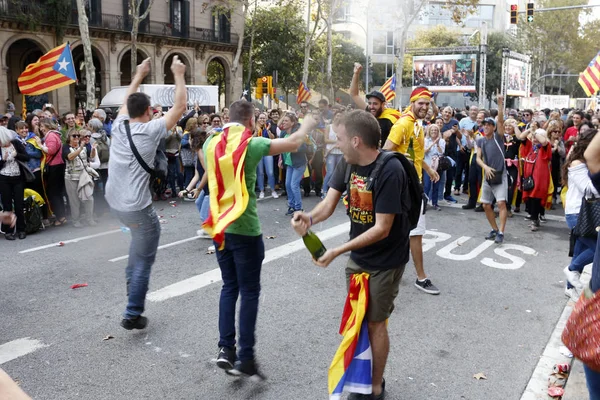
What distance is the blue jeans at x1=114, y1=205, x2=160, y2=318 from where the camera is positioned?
4754mm

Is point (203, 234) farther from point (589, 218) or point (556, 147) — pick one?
point (556, 147)

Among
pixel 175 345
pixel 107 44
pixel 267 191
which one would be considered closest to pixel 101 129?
pixel 267 191

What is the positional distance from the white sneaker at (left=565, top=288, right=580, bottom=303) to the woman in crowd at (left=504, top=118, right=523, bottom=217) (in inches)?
192

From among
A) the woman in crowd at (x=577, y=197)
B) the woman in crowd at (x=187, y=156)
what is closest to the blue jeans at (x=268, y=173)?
the woman in crowd at (x=187, y=156)

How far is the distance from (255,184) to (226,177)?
1.34 m

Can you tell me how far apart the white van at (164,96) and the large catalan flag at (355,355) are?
63.2 ft

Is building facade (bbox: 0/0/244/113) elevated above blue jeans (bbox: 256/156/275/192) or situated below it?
above

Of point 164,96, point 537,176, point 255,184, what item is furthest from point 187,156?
point 164,96

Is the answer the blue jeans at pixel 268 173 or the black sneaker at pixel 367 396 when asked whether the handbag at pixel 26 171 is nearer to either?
the blue jeans at pixel 268 173

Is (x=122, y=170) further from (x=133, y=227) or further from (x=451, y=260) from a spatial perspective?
(x=451, y=260)

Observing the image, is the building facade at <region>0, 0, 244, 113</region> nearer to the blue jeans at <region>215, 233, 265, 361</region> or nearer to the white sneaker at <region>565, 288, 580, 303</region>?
the blue jeans at <region>215, 233, 265, 361</region>

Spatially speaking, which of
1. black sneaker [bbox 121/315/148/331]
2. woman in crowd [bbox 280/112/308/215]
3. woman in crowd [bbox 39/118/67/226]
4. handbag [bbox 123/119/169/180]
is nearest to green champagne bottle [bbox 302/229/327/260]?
handbag [bbox 123/119/169/180]

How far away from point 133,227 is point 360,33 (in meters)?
77.7

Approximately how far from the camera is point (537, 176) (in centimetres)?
958
